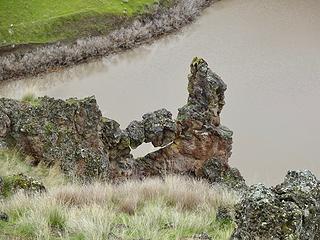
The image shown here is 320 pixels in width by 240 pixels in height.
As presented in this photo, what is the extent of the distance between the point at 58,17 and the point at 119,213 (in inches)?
920

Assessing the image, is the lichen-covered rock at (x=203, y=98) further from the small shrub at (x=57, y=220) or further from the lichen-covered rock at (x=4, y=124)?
A: the small shrub at (x=57, y=220)

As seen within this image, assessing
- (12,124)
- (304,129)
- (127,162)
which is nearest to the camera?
(12,124)

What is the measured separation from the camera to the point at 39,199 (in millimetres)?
7984

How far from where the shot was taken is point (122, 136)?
43.6 feet

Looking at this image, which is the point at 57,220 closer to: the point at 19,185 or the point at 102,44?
the point at 19,185

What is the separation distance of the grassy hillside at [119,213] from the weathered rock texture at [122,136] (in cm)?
291

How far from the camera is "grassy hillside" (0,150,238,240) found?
22.3 ft

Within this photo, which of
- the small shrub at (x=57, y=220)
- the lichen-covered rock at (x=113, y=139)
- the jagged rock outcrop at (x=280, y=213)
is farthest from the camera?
the lichen-covered rock at (x=113, y=139)

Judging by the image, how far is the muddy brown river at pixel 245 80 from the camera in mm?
21625

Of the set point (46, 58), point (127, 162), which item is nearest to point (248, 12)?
point (46, 58)

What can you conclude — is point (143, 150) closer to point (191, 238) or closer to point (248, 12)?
point (191, 238)

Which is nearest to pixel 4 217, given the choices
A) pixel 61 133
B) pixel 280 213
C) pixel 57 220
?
pixel 57 220

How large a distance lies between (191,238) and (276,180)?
1289 centimetres

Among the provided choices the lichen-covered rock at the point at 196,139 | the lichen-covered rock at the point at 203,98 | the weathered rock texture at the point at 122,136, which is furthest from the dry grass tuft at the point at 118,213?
the lichen-covered rock at the point at 203,98
